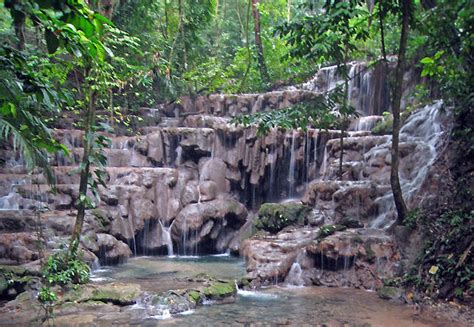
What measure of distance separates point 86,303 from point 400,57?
7.43m

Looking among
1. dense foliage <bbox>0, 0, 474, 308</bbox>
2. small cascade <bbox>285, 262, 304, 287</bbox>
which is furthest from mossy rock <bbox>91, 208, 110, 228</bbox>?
small cascade <bbox>285, 262, 304, 287</bbox>

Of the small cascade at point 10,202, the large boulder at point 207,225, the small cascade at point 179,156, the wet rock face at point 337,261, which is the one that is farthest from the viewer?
the small cascade at point 179,156

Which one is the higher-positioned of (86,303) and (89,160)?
(89,160)

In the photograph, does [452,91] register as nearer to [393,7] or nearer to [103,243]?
[393,7]

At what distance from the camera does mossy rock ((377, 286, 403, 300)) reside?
7771 millimetres

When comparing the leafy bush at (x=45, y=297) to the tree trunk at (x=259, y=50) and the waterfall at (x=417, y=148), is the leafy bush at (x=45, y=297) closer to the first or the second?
the waterfall at (x=417, y=148)

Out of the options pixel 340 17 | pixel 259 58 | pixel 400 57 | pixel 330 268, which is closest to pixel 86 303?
pixel 330 268

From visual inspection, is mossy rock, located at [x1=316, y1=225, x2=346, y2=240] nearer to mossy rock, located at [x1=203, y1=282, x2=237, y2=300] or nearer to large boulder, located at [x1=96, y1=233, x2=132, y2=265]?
mossy rock, located at [x1=203, y1=282, x2=237, y2=300]

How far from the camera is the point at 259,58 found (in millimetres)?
21516

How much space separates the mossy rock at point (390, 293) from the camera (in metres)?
7.77

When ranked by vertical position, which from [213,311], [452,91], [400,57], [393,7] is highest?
[393,7]

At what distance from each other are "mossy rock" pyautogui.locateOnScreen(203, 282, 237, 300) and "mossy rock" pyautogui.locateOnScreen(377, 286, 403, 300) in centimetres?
270

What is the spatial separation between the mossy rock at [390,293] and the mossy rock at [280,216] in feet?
12.5

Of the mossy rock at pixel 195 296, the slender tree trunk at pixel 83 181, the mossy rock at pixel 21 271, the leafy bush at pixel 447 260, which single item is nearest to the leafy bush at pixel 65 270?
the slender tree trunk at pixel 83 181
